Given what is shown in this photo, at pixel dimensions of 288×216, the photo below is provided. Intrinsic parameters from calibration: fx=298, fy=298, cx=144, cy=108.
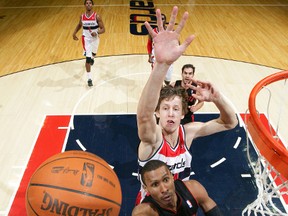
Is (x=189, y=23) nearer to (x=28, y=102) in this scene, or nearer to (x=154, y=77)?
(x=28, y=102)

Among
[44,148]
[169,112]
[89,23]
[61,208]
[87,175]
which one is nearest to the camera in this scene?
[61,208]

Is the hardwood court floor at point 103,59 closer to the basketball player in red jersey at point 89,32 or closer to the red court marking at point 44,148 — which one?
the red court marking at point 44,148

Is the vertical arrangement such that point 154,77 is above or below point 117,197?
above

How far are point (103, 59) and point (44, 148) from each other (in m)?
3.51

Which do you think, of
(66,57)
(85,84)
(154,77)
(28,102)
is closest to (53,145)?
(28,102)

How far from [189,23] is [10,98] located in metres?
6.48

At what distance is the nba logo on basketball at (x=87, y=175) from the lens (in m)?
1.91

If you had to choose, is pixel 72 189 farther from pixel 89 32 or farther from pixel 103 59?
pixel 103 59

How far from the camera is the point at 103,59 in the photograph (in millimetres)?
7453

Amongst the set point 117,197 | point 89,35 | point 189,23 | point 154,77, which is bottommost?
point 189,23

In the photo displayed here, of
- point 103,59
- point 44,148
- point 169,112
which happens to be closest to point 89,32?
→ point 103,59

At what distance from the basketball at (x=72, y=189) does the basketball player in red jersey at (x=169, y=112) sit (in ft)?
1.36

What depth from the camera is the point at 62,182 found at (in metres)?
1.87

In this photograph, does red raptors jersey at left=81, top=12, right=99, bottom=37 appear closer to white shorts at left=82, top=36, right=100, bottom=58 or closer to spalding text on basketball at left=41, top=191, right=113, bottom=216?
white shorts at left=82, top=36, right=100, bottom=58
